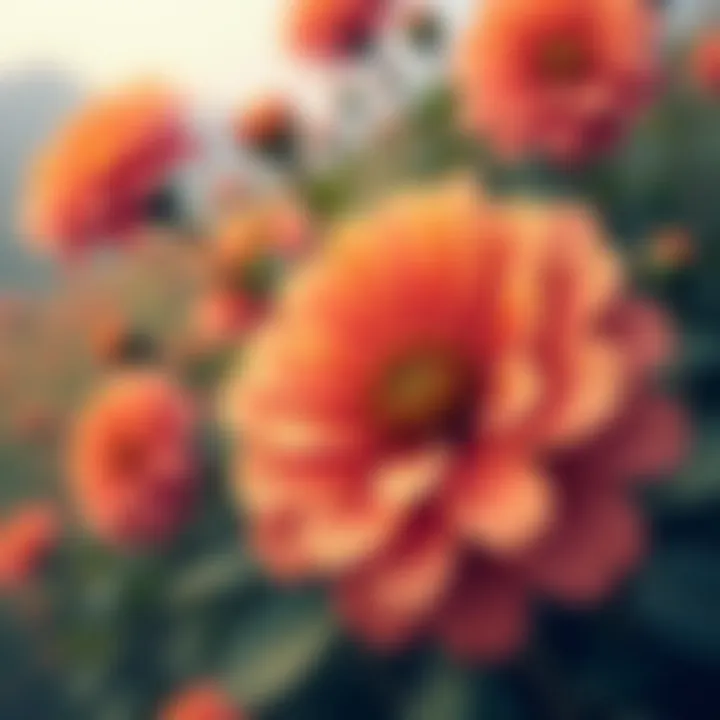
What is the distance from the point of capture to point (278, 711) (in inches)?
25.4

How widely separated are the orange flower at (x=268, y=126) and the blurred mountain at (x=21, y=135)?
0.29ft

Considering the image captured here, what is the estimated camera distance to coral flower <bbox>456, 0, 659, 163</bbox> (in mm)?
653

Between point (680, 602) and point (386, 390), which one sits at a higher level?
point (386, 390)

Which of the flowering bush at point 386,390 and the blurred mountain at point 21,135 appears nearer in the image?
the flowering bush at point 386,390

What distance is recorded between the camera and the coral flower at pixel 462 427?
0.61m

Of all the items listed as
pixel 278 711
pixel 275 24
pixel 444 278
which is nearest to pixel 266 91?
pixel 275 24

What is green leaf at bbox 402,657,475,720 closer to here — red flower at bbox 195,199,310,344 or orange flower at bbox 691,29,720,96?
red flower at bbox 195,199,310,344

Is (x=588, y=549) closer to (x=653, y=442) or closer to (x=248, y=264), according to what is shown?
(x=653, y=442)

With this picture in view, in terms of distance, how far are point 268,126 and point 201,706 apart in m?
0.26

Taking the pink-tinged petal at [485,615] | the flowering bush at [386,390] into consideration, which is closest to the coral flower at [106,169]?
the flowering bush at [386,390]

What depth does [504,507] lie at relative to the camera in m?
0.61

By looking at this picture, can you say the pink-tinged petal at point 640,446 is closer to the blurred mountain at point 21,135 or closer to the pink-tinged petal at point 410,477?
the pink-tinged petal at point 410,477

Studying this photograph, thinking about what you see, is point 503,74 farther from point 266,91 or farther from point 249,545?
point 249,545

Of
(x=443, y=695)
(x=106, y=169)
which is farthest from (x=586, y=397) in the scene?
(x=106, y=169)
